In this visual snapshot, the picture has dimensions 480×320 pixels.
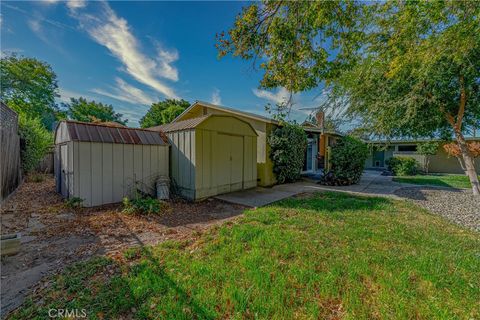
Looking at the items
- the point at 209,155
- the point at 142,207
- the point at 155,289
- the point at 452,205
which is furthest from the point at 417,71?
the point at 142,207

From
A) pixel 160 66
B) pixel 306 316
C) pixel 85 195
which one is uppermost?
pixel 160 66

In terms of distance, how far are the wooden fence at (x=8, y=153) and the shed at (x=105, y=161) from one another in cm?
110

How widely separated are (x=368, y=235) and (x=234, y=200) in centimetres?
383

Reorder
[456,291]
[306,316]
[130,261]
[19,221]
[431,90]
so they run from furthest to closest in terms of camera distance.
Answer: [431,90] < [19,221] < [130,261] < [456,291] < [306,316]

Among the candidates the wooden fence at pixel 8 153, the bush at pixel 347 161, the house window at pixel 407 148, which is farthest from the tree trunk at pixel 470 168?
the wooden fence at pixel 8 153

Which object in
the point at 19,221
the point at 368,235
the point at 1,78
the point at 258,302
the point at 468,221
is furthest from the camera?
the point at 1,78

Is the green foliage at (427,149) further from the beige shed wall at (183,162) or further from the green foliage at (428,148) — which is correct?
the beige shed wall at (183,162)

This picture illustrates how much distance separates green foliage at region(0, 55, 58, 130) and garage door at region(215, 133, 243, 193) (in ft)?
71.5

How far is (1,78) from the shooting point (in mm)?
18594

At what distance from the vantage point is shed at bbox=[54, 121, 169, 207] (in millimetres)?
5406

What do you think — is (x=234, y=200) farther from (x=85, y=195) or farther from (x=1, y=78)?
(x=1, y=78)

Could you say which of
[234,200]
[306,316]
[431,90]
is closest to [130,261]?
[306,316]

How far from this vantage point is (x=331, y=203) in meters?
6.07

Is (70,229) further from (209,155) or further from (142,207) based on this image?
(209,155)
